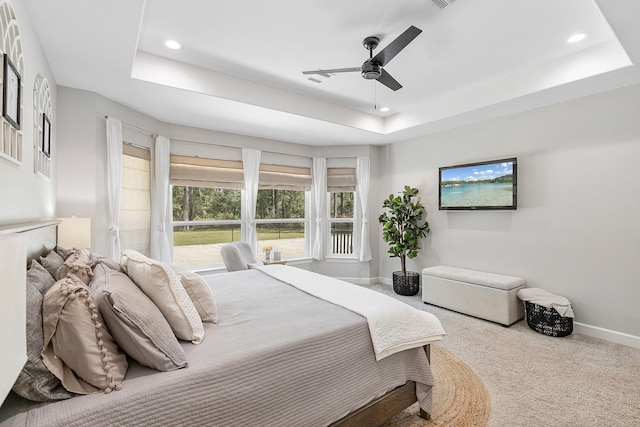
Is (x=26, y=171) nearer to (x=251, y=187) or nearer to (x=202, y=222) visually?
(x=202, y=222)

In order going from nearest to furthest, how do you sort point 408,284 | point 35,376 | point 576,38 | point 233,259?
point 35,376, point 576,38, point 233,259, point 408,284

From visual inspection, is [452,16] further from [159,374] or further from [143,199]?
[143,199]

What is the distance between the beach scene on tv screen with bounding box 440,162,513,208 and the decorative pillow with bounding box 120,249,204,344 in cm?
383

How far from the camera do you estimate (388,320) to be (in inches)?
73.7

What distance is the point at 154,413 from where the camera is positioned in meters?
1.13

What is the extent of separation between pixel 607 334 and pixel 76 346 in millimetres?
4425

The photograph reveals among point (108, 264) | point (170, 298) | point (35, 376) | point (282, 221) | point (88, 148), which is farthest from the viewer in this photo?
point (282, 221)

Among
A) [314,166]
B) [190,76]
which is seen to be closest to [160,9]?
[190,76]

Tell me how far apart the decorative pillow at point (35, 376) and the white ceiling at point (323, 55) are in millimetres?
1857

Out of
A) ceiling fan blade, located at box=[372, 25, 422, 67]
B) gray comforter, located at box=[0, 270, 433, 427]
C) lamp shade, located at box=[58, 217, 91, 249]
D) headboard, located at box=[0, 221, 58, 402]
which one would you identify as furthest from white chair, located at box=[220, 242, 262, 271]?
headboard, located at box=[0, 221, 58, 402]

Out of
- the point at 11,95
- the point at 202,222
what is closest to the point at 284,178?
the point at 202,222

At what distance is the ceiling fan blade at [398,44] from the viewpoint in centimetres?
206

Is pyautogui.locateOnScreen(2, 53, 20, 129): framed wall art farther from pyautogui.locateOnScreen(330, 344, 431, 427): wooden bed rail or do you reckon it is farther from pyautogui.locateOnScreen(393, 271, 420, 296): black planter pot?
pyautogui.locateOnScreen(393, 271, 420, 296): black planter pot

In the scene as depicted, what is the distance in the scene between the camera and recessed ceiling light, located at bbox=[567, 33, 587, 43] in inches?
103
